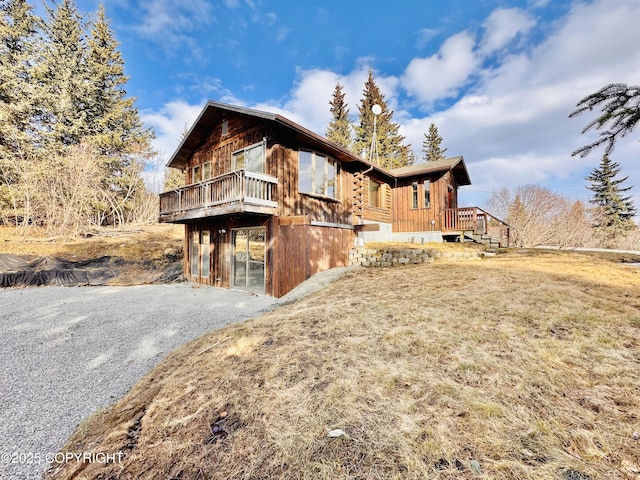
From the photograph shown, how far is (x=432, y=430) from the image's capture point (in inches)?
72.7

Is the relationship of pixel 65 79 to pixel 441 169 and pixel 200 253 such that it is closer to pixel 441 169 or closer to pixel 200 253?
pixel 200 253

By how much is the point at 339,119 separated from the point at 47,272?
87.5 ft

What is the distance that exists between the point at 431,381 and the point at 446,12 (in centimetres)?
1218

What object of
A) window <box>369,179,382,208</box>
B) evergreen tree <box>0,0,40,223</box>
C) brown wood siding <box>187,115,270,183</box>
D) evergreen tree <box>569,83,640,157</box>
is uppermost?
evergreen tree <box>0,0,40,223</box>

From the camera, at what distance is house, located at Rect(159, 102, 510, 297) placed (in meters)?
8.10

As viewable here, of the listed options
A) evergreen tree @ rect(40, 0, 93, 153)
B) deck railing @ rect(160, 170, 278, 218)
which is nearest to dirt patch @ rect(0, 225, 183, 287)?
deck railing @ rect(160, 170, 278, 218)

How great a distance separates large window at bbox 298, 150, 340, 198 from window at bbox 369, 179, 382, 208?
3243 millimetres

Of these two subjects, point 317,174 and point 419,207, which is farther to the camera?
point 419,207

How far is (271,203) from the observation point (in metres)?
7.87

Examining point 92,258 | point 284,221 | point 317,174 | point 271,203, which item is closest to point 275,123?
point 317,174

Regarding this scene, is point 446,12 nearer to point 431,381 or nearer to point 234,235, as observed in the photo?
point 234,235

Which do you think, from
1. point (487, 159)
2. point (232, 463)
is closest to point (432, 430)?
point (232, 463)

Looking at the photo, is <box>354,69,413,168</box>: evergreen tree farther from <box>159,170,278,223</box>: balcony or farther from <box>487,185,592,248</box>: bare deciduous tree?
<box>159,170,278,223</box>: balcony

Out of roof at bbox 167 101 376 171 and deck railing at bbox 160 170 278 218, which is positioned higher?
roof at bbox 167 101 376 171
